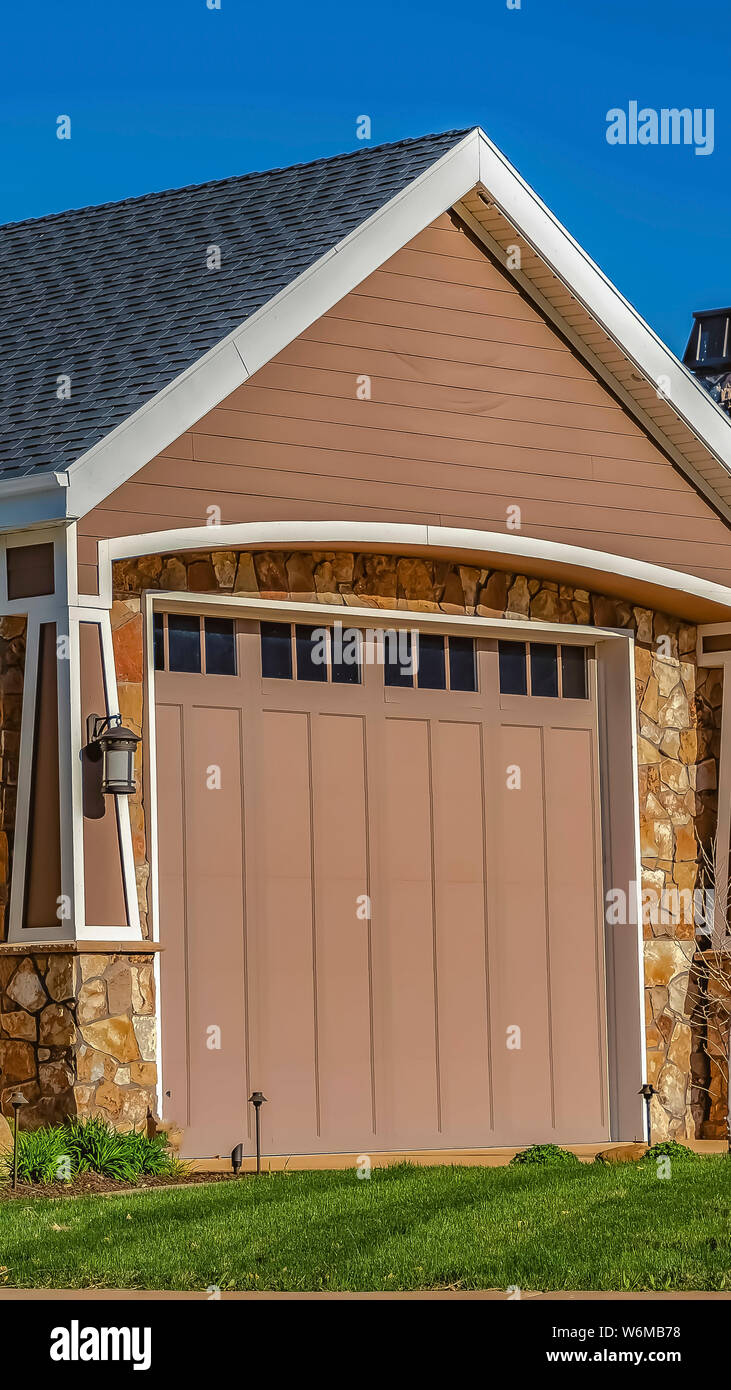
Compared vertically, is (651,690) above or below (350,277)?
below

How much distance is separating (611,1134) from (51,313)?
8.11 metres

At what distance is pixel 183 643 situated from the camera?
14.0 meters

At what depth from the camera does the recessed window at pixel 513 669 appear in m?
15.7

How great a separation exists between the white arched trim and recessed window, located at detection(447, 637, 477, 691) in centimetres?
66

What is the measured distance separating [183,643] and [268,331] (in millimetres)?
2333

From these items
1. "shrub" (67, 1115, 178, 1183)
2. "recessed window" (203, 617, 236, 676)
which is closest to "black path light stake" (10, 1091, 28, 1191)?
"shrub" (67, 1115, 178, 1183)

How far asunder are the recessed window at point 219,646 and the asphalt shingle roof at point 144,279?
6.04 feet

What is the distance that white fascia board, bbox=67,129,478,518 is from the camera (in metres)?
12.8

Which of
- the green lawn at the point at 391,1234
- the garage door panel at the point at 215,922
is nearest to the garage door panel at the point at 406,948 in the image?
the garage door panel at the point at 215,922

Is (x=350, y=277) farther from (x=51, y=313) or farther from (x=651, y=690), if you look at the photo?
(x=651, y=690)

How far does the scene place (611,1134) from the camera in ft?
51.6
